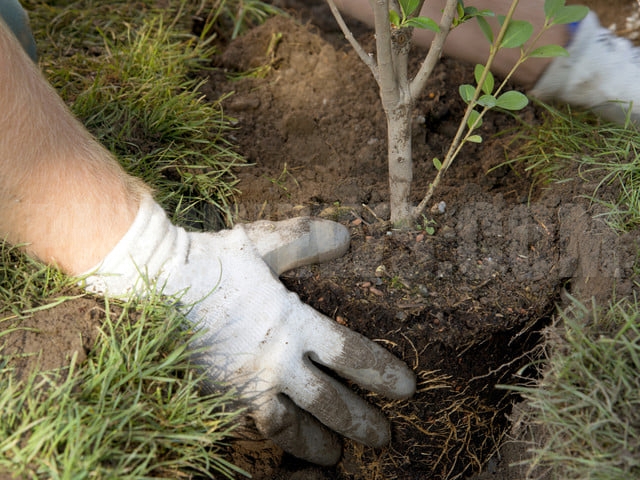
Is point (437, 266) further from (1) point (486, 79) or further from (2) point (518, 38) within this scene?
(2) point (518, 38)

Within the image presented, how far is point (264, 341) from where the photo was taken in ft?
5.17

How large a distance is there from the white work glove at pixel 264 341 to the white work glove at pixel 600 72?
1.02m

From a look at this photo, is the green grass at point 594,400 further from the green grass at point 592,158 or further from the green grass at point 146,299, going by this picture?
the green grass at point 146,299

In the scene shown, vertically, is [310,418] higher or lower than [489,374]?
lower

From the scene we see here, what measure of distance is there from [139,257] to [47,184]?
0.29m

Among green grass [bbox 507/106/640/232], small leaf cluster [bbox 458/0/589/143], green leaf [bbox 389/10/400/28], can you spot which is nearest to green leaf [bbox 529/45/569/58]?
small leaf cluster [bbox 458/0/589/143]

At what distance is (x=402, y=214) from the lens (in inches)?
70.4

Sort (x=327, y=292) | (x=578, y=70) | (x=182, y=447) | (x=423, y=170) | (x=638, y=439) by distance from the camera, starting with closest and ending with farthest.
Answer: (x=638, y=439)
(x=182, y=447)
(x=327, y=292)
(x=578, y=70)
(x=423, y=170)

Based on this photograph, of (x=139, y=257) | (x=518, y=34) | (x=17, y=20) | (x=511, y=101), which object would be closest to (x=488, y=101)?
(x=511, y=101)

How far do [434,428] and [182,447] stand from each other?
0.73 m

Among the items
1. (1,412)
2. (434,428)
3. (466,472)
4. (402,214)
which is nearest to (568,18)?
(402,214)

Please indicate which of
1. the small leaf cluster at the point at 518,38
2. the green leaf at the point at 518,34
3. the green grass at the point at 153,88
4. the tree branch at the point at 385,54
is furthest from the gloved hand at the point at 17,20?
the green leaf at the point at 518,34

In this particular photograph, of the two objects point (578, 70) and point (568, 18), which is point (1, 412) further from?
point (578, 70)

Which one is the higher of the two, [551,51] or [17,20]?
[551,51]
